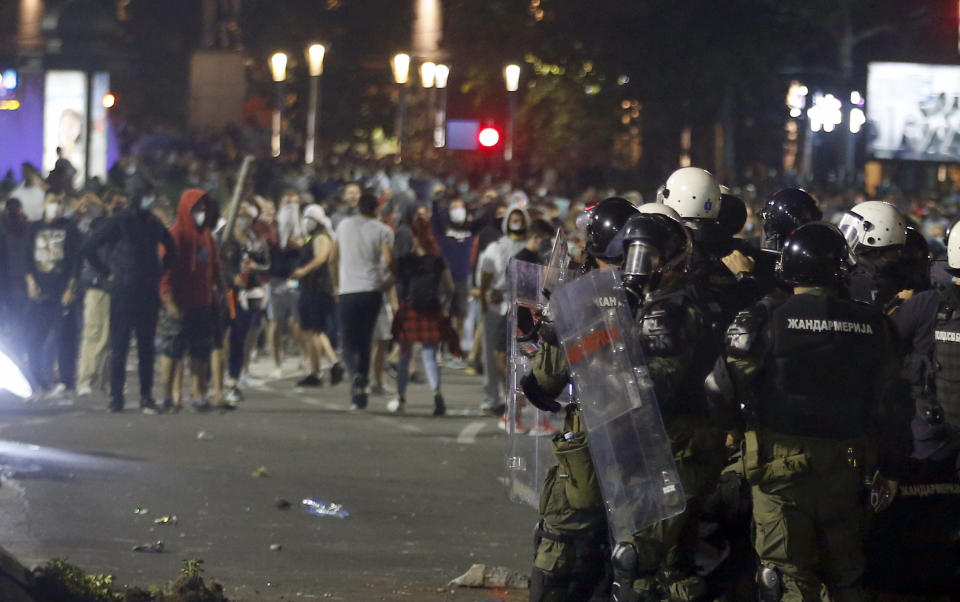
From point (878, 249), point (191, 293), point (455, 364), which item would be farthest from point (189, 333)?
point (878, 249)

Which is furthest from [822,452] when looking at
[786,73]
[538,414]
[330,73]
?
[330,73]

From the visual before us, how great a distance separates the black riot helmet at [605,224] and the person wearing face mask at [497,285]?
22.6ft

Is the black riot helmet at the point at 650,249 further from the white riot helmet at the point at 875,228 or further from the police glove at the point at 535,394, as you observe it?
the white riot helmet at the point at 875,228

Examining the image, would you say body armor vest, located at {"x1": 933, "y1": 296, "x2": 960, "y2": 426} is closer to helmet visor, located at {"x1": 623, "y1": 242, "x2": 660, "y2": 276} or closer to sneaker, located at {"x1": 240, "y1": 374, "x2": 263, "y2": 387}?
helmet visor, located at {"x1": 623, "y1": 242, "x2": 660, "y2": 276}

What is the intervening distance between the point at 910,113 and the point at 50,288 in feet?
99.0

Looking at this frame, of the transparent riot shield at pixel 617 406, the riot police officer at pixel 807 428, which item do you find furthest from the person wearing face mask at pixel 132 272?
the riot police officer at pixel 807 428

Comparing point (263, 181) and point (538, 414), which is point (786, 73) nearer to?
point (263, 181)

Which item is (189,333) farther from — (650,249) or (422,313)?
(650,249)

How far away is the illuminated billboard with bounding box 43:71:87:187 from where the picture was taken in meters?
27.5

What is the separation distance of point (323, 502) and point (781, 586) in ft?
15.0

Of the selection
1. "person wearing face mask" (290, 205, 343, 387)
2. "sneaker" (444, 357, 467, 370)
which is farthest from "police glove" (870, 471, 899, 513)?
"sneaker" (444, 357, 467, 370)

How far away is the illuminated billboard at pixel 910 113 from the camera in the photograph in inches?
1593

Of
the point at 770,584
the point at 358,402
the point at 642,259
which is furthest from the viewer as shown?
the point at 358,402

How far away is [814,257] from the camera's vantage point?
223 inches
